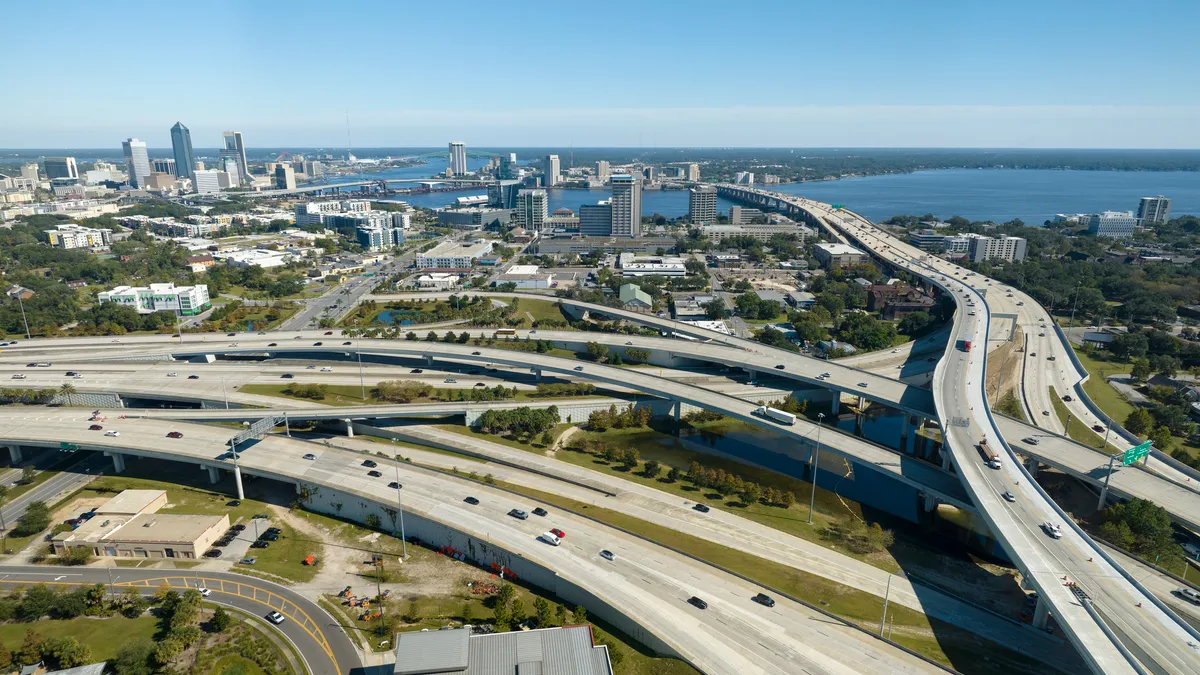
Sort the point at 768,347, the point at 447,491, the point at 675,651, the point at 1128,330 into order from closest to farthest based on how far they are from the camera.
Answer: the point at 675,651 < the point at 447,491 < the point at 768,347 < the point at 1128,330

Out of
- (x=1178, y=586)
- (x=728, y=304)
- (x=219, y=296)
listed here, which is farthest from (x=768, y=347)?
(x=219, y=296)

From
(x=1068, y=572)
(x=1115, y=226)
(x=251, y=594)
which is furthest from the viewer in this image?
(x=1115, y=226)

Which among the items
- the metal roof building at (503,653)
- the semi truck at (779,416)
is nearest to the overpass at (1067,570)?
the semi truck at (779,416)

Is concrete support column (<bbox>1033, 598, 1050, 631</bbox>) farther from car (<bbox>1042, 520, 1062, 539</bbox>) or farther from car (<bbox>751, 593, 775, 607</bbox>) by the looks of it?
car (<bbox>751, 593, 775, 607</bbox>)

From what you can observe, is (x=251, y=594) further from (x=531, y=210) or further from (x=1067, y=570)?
(x=531, y=210)

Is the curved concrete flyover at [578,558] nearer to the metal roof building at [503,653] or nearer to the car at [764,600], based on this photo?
the car at [764,600]

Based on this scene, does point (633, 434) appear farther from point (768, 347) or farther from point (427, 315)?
point (427, 315)

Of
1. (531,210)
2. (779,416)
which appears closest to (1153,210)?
(531,210)

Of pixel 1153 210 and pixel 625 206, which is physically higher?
pixel 1153 210
